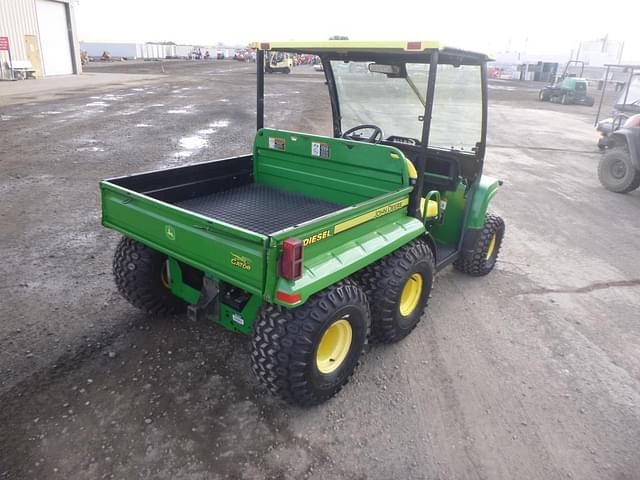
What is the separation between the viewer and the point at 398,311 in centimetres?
335

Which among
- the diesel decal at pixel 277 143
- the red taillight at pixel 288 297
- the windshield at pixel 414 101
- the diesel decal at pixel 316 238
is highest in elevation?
the windshield at pixel 414 101

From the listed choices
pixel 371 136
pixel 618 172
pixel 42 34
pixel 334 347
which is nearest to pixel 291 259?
pixel 334 347

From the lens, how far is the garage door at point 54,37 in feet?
85.1

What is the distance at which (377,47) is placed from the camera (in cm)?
307

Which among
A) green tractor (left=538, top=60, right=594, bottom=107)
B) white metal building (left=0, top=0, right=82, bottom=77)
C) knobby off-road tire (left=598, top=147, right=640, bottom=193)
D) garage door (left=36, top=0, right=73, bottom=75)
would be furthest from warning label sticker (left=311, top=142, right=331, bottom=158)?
garage door (left=36, top=0, right=73, bottom=75)

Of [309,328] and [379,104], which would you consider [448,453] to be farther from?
[379,104]

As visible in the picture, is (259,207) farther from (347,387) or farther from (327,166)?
(347,387)

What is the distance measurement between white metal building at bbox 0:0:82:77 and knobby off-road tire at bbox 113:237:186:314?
83.2 ft

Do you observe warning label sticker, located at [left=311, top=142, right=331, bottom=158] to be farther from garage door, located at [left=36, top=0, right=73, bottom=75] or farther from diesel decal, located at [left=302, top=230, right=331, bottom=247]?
garage door, located at [left=36, top=0, right=73, bottom=75]

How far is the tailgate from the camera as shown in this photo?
2465 millimetres

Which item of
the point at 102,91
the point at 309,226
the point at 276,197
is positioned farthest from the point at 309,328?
the point at 102,91

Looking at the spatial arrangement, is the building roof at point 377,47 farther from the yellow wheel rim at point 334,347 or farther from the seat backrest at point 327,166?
the yellow wheel rim at point 334,347

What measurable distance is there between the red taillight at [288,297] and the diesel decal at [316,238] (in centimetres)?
27

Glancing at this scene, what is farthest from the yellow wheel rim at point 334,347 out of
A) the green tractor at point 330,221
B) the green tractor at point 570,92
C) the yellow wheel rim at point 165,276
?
the green tractor at point 570,92
